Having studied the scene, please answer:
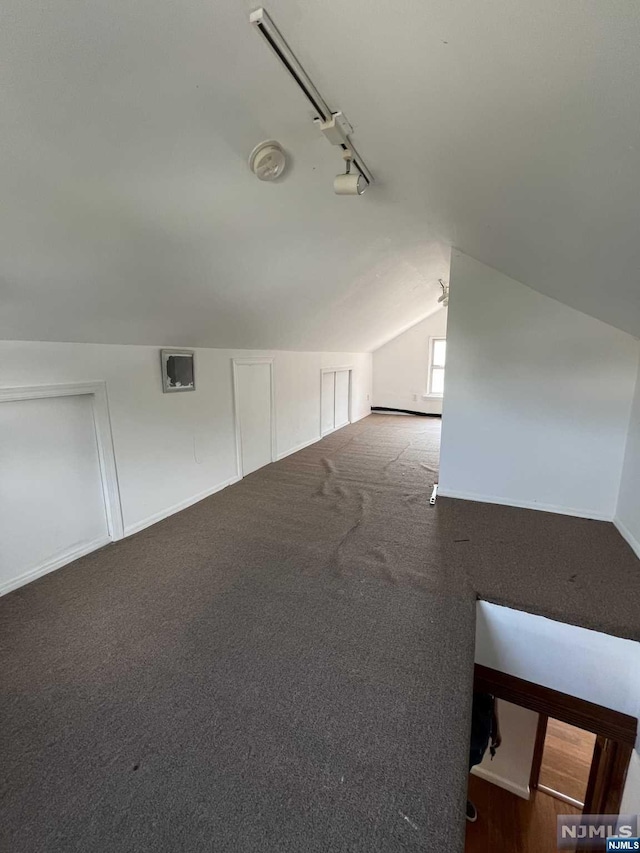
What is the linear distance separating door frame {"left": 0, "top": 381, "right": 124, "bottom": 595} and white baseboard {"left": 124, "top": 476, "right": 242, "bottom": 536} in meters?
0.11

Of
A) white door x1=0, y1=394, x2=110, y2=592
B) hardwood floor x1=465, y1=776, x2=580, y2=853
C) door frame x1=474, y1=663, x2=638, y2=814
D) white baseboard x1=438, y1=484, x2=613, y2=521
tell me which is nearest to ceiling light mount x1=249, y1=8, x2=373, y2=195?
white door x1=0, y1=394, x2=110, y2=592

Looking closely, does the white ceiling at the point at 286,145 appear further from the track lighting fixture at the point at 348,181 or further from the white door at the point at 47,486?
the white door at the point at 47,486

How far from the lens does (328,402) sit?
257 inches

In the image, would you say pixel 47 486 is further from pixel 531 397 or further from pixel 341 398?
pixel 341 398

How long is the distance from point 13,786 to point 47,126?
2.26m

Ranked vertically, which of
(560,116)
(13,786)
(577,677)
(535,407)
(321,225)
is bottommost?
(577,677)

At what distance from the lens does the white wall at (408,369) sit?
8.12m

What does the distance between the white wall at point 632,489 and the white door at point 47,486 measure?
13.3 ft

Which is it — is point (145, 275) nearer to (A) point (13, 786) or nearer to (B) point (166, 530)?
(B) point (166, 530)

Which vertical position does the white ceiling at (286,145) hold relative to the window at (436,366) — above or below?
above

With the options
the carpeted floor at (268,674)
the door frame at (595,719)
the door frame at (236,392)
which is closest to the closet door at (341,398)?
the door frame at (236,392)

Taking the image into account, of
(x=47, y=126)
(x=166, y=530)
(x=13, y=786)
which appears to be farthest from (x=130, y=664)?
(x=47, y=126)

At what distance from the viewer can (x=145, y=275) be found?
2.19 m

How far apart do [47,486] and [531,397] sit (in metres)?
3.89
